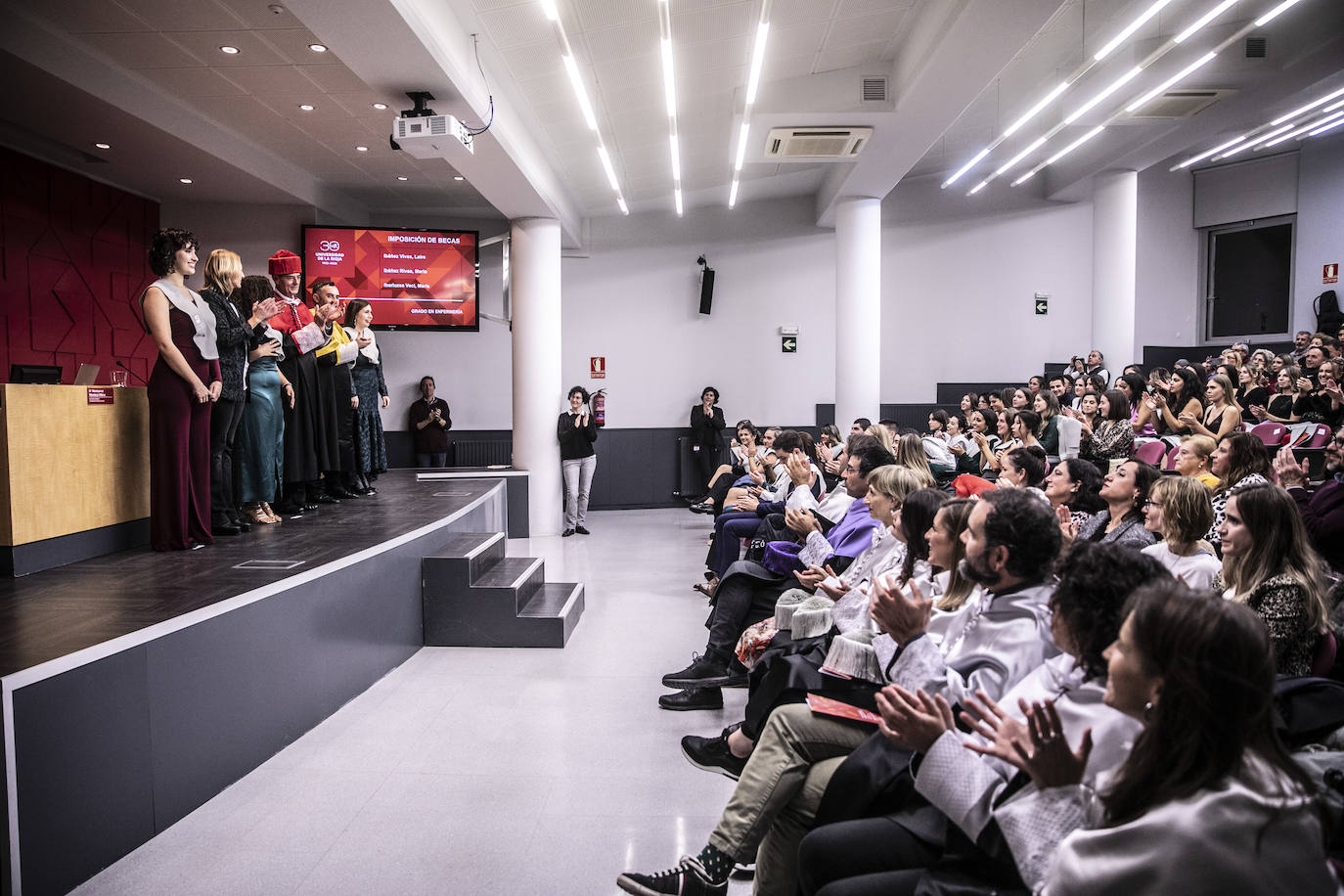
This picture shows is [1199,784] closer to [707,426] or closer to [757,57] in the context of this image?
[757,57]

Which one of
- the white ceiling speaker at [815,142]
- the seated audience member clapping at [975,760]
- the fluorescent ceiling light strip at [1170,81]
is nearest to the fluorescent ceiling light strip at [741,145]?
the white ceiling speaker at [815,142]

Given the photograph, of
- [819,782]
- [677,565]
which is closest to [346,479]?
[677,565]

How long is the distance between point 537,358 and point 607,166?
1.99 m

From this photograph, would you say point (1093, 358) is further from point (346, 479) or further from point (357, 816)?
point (357, 816)

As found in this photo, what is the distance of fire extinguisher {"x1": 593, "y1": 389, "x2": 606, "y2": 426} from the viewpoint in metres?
9.84

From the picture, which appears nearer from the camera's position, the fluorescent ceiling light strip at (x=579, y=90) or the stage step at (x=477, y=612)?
the stage step at (x=477, y=612)

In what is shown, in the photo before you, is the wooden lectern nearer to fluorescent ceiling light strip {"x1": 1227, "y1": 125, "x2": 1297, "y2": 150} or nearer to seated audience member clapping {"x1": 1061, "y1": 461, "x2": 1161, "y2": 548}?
seated audience member clapping {"x1": 1061, "y1": 461, "x2": 1161, "y2": 548}

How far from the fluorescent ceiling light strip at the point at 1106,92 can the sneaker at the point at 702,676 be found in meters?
4.67

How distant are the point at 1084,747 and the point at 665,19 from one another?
4.37 meters

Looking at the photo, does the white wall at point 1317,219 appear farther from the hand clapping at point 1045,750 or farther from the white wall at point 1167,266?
the hand clapping at point 1045,750

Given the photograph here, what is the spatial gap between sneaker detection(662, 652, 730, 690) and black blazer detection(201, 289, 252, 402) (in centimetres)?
264

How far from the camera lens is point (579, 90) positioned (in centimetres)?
548

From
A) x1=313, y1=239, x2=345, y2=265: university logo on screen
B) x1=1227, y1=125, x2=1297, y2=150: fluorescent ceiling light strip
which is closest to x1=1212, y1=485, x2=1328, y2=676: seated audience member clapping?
x1=313, y1=239, x2=345, y2=265: university logo on screen

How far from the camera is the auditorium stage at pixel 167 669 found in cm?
204
